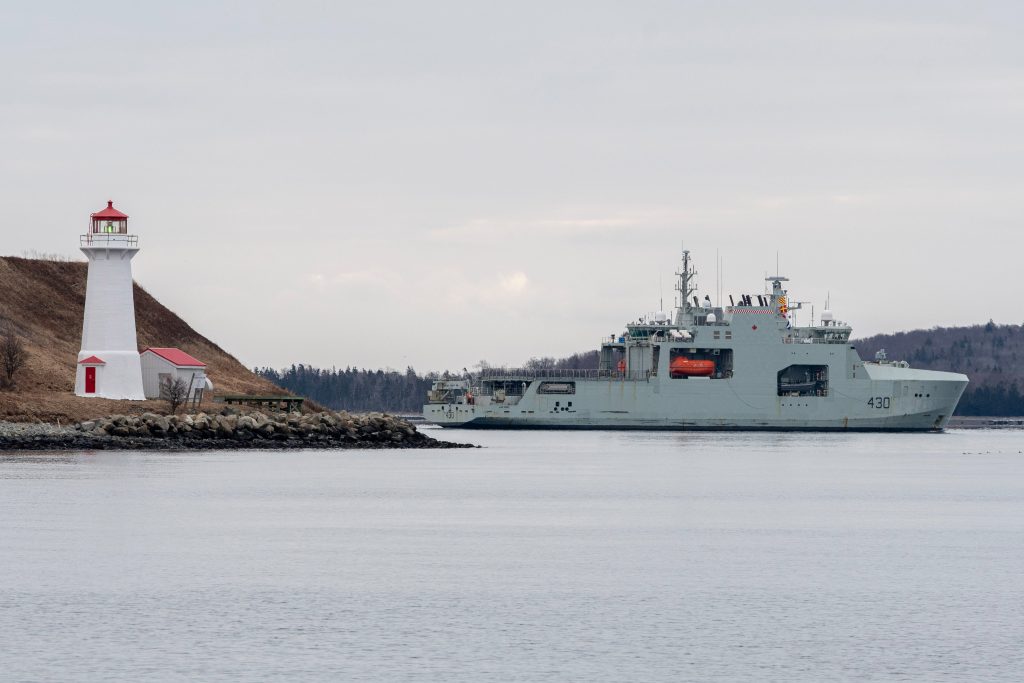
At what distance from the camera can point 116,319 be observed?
1996 inches

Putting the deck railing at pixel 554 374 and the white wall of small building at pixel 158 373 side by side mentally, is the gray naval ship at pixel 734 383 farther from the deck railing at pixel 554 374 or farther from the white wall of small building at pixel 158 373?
the white wall of small building at pixel 158 373

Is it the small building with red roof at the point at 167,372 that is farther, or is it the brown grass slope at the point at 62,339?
the small building with red roof at the point at 167,372

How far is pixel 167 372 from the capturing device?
2206 inches

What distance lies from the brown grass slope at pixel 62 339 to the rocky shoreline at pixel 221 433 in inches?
76.7

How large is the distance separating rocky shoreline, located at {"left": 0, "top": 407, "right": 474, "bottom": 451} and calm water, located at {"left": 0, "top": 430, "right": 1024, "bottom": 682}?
32.5 ft

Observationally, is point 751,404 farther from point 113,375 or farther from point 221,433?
point 113,375

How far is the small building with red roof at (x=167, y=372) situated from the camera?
5588 centimetres

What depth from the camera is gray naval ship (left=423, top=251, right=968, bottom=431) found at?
234 feet

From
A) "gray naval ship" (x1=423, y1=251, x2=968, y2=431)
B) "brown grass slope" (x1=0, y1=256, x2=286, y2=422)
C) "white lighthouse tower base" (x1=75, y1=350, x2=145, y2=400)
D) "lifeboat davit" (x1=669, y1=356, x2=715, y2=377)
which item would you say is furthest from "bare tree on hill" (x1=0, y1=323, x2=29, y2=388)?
"lifeboat davit" (x1=669, y1=356, x2=715, y2=377)

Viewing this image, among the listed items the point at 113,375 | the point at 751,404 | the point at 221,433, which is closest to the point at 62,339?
the point at 113,375

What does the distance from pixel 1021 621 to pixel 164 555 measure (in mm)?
11088

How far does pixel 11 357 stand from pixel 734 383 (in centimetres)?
3186

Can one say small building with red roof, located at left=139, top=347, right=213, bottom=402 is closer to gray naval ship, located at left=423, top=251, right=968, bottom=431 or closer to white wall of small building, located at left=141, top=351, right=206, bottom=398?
white wall of small building, located at left=141, top=351, right=206, bottom=398

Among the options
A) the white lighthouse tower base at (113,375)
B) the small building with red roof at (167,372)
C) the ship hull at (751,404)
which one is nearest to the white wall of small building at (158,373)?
the small building with red roof at (167,372)
